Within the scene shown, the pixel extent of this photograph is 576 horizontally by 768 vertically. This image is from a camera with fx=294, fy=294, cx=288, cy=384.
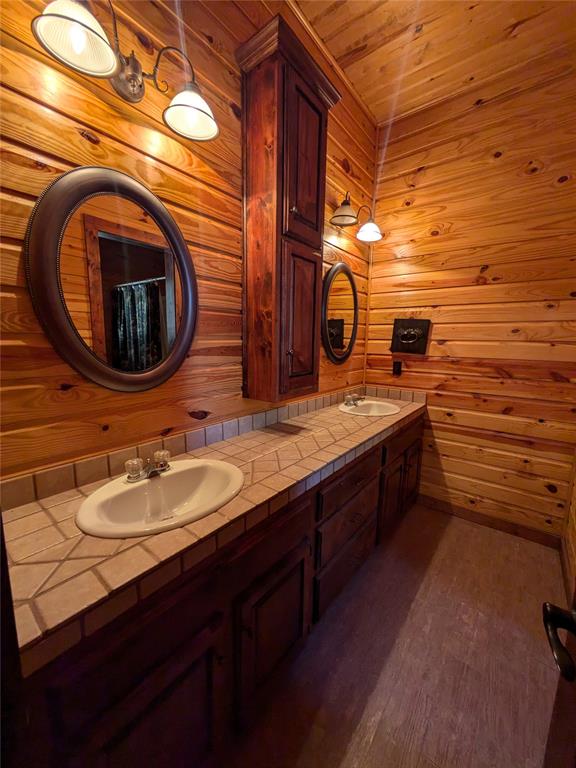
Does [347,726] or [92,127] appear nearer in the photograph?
[92,127]

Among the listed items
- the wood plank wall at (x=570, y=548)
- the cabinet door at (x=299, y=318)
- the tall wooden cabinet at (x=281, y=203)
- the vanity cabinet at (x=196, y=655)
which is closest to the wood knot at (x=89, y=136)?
the tall wooden cabinet at (x=281, y=203)

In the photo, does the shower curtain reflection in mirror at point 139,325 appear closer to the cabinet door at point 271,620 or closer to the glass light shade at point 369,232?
the cabinet door at point 271,620

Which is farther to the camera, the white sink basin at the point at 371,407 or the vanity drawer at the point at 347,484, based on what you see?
the white sink basin at the point at 371,407

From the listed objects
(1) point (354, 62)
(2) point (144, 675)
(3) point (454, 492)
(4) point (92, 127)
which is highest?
(1) point (354, 62)

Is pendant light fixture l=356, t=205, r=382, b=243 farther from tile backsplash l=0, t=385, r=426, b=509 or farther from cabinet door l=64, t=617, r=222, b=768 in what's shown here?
cabinet door l=64, t=617, r=222, b=768

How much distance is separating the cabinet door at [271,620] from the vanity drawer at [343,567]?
9 centimetres

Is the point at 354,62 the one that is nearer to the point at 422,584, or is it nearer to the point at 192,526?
the point at 192,526

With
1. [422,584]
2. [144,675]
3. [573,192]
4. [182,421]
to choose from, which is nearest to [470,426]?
[422,584]

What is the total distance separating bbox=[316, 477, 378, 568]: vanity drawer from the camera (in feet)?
4.18

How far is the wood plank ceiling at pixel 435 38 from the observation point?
1.54 metres

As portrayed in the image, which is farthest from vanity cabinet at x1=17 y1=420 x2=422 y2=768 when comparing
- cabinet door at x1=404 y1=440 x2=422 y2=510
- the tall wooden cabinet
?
cabinet door at x1=404 y1=440 x2=422 y2=510

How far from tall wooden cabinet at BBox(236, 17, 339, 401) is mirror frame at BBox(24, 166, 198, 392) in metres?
0.43

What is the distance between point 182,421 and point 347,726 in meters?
1.28

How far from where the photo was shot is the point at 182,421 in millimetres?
1273
